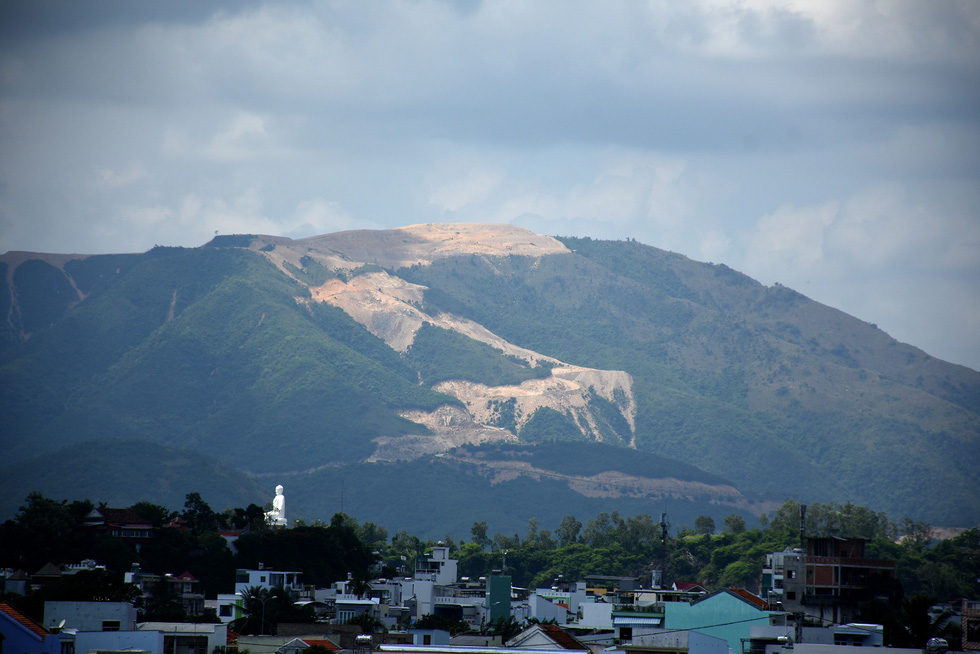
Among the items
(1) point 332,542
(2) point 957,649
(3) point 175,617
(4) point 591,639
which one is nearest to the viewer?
(2) point 957,649

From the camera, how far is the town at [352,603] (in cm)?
6944

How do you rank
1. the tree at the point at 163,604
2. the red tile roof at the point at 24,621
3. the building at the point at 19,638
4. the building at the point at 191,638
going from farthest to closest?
the tree at the point at 163,604 → the building at the point at 191,638 → the red tile roof at the point at 24,621 → the building at the point at 19,638

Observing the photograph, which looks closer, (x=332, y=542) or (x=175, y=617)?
(x=175, y=617)

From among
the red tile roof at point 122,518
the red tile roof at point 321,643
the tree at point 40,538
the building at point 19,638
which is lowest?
the red tile roof at point 321,643

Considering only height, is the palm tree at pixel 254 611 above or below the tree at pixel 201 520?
below

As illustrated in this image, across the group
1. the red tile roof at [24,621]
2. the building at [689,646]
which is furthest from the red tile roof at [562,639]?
the red tile roof at [24,621]

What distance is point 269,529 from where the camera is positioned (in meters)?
154

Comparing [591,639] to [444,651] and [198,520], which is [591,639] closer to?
[444,651]

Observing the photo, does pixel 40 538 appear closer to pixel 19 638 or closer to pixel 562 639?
pixel 562 639

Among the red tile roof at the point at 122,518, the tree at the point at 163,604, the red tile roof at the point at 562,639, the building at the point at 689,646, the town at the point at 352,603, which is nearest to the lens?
the building at the point at 689,646

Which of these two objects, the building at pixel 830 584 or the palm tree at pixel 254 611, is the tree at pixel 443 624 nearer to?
the palm tree at pixel 254 611

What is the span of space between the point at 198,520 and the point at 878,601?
85276 mm

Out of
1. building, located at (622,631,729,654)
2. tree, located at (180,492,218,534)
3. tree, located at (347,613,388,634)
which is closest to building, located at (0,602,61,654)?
building, located at (622,631,729,654)

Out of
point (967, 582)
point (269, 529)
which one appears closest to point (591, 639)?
point (269, 529)
